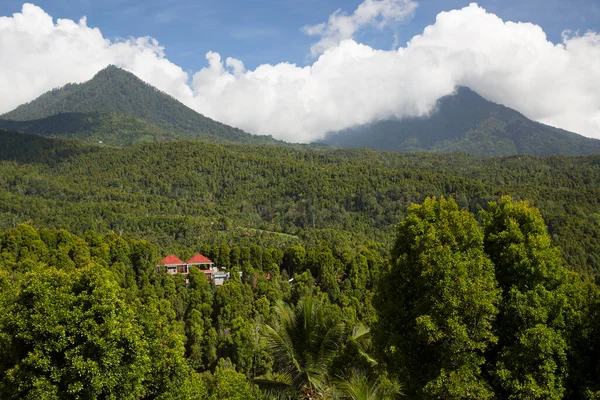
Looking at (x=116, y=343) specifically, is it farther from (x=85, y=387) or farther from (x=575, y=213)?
(x=575, y=213)

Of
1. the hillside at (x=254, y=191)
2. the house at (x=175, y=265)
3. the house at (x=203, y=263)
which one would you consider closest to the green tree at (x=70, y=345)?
the house at (x=203, y=263)

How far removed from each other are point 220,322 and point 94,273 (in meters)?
22.4

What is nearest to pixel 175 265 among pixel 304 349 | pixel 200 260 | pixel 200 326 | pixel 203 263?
pixel 200 260

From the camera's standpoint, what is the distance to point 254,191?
143625mm

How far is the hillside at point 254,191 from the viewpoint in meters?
91.7

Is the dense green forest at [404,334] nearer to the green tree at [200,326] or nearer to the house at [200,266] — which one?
the green tree at [200,326]

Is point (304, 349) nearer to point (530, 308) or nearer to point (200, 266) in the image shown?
point (530, 308)

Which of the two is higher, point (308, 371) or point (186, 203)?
point (308, 371)

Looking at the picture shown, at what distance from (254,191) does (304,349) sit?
442 feet

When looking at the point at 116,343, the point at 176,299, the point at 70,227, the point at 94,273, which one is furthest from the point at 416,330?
the point at 70,227

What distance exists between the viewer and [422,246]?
9.90m

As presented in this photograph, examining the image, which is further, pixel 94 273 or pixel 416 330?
pixel 94 273

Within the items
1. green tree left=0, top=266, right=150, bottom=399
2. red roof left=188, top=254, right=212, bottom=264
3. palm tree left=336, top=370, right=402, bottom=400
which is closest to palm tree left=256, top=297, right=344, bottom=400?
palm tree left=336, top=370, right=402, bottom=400

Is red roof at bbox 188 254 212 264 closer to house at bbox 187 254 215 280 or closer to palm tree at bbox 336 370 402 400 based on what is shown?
house at bbox 187 254 215 280
